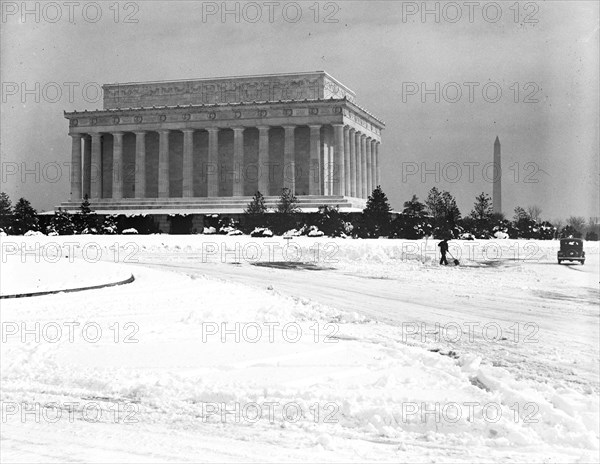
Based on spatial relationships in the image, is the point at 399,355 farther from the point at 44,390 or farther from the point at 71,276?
the point at 71,276

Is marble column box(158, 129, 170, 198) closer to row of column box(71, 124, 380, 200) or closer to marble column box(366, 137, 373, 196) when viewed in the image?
row of column box(71, 124, 380, 200)

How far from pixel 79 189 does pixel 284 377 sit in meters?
73.6

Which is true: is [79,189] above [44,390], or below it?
above

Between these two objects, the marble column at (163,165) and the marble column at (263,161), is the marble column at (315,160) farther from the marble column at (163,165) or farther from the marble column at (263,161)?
the marble column at (163,165)

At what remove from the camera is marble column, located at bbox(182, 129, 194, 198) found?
245 ft

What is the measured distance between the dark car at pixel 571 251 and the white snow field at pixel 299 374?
Result: 29.1 feet

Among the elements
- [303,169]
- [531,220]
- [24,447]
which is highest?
[303,169]

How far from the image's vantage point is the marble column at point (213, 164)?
73188 millimetres

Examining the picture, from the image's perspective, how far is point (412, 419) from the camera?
754cm

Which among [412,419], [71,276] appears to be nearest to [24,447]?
[412,419]

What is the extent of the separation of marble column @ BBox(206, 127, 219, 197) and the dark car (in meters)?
48.5

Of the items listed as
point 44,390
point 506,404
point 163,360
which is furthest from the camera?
point 163,360

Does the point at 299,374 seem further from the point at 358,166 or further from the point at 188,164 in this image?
the point at 358,166

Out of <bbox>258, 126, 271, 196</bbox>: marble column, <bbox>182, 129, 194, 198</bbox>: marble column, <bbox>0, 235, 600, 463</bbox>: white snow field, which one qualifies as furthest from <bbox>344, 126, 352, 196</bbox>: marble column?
<bbox>0, 235, 600, 463</bbox>: white snow field
